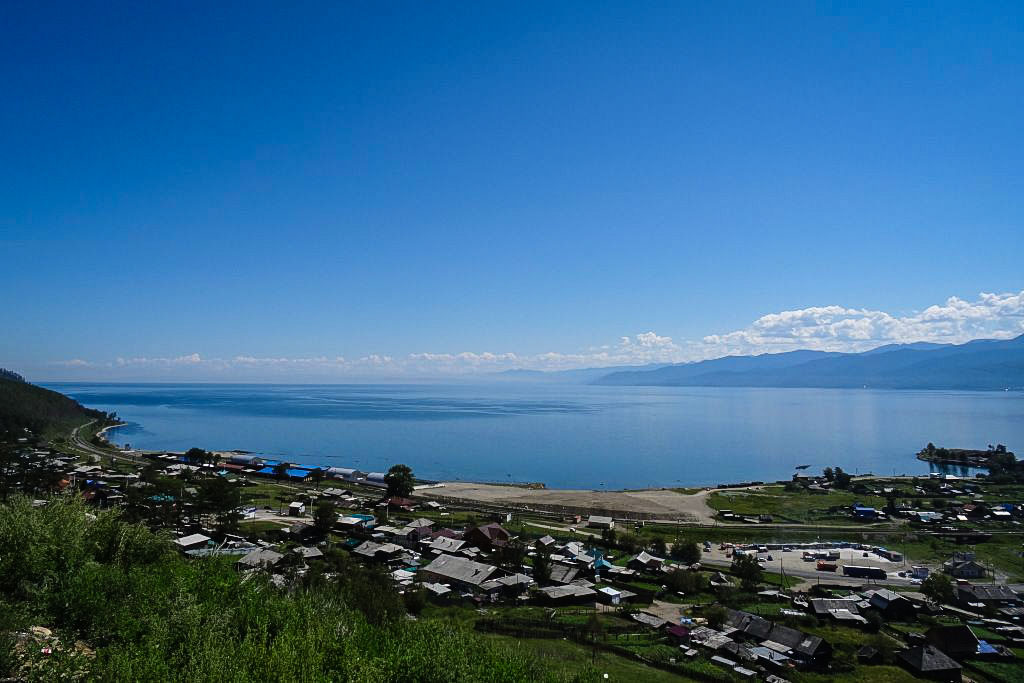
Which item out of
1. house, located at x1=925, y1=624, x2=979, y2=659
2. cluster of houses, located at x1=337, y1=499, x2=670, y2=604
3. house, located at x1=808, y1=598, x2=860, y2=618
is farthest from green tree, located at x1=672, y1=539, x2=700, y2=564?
house, located at x1=925, y1=624, x2=979, y2=659

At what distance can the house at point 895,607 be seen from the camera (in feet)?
73.1

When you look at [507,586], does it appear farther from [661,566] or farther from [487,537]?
[661,566]

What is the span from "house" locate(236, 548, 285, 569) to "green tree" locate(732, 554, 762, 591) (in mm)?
20534

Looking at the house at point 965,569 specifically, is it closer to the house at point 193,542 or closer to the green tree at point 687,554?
the green tree at point 687,554

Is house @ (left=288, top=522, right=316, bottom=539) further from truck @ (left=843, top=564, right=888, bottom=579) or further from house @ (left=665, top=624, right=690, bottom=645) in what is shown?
truck @ (left=843, top=564, right=888, bottom=579)

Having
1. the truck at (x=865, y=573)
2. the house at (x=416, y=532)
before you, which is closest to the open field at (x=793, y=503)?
the truck at (x=865, y=573)

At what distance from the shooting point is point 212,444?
80625 mm

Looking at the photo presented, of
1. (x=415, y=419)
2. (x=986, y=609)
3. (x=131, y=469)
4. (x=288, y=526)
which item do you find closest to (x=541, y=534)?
(x=288, y=526)

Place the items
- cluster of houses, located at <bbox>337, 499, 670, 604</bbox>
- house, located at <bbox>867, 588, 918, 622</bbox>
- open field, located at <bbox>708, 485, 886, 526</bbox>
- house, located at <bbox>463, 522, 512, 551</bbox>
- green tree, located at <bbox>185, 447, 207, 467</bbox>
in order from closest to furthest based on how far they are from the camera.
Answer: house, located at <bbox>867, 588, 918, 622</bbox> < cluster of houses, located at <bbox>337, 499, 670, 604</bbox> < house, located at <bbox>463, 522, 512, 551</bbox> < open field, located at <bbox>708, 485, 886, 526</bbox> < green tree, located at <bbox>185, 447, 207, 467</bbox>

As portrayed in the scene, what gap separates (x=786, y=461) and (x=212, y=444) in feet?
260

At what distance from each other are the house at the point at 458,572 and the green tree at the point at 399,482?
681 inches

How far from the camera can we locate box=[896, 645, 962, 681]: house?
1739 centimetres

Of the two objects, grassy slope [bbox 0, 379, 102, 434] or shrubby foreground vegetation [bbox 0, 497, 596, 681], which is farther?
grassy slope [bbox 0, 379, 102, 434]

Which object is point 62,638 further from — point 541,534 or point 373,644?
point 541,534
